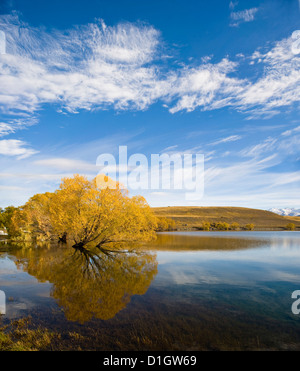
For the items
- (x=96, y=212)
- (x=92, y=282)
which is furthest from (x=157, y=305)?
(x=96, y=212)

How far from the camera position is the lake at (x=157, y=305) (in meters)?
10.2

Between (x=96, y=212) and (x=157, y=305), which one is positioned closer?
(x=157, y=305)

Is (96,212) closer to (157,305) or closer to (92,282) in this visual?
(92,282)

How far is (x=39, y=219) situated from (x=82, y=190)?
787 inches

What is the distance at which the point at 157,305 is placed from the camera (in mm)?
14453

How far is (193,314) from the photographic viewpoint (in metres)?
13.1

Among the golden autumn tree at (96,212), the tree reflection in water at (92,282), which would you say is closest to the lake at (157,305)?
the tree reflection in water at (92,282)

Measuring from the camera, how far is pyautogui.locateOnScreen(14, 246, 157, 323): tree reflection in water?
13.9m

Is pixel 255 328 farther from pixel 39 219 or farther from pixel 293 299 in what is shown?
pixel 39 219

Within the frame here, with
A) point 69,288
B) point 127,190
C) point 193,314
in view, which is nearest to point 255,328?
point 193,314

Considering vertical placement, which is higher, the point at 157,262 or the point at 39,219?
the point at 39,219

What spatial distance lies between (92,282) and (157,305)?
276 inches

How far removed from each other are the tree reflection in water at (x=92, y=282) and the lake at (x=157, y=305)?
0.06m

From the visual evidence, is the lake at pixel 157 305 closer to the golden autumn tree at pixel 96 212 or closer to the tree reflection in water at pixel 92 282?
the tree reflection in water at pixel 92 282
